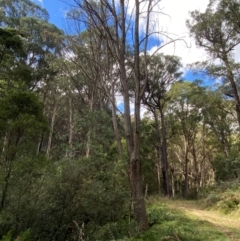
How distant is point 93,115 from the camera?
11633mm

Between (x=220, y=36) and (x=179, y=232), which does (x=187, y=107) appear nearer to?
(x=220, y=36)

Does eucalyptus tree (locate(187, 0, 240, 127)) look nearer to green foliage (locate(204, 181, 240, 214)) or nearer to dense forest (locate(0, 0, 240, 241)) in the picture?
dense forest (locate(0, 0, 240, 241))

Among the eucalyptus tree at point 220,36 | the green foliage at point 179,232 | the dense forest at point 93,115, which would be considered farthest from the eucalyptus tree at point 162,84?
the green foliage at point 179,232

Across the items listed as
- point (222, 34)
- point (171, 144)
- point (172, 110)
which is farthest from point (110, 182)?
point (171, 144)

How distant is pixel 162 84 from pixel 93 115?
10420 mm

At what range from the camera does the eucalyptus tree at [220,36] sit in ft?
43.8

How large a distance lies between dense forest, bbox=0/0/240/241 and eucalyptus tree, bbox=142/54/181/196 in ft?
0.27

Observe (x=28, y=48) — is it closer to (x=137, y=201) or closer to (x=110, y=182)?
(x=110, y=182)

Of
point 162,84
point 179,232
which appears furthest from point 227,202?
point 162,84

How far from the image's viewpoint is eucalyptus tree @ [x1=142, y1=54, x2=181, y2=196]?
784 inches

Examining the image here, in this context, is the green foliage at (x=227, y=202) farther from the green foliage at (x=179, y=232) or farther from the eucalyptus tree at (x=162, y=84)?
the eucalyptus tree at (x=162, y=84)

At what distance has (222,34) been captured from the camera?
46.9ft

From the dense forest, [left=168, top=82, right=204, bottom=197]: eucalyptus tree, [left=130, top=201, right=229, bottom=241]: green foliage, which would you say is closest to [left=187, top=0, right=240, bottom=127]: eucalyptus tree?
the dense forest

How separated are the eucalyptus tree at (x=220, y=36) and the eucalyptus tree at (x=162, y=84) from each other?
5.07m
